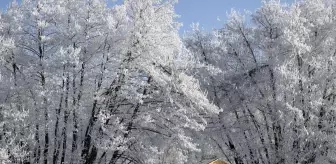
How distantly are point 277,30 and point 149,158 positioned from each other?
9.28 metres

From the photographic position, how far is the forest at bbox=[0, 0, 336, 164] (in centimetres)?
1905

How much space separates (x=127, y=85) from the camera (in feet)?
63.9

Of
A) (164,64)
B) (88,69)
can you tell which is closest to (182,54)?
(164,64)

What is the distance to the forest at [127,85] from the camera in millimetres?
19047

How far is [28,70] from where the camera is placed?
19.3 metres

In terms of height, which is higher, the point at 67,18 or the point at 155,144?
the point at 67,18

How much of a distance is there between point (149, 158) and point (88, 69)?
4885mm

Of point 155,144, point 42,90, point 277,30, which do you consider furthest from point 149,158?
point 277,30

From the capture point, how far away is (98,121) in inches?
741

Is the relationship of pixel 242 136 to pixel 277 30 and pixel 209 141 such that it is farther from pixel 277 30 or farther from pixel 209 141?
pixel 277 30

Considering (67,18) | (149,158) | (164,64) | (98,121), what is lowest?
(149,158)

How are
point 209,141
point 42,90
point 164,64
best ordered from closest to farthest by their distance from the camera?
point 42,90 < point 164,64 < point 209,141

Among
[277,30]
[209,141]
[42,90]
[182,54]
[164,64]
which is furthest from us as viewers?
[209,141]

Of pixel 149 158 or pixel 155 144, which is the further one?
pixel 155 144
